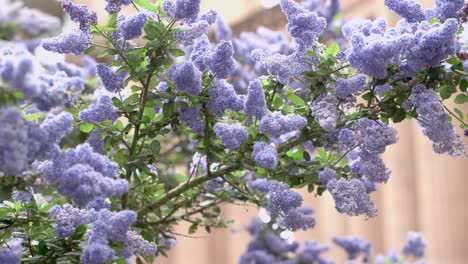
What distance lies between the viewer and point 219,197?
1.92 m

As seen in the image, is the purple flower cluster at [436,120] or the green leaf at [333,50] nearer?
the purple flower cluster at [436,120]

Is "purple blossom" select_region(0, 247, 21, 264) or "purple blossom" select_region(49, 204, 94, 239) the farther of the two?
"purple blossom" select_region(49, 204, 94, 239)

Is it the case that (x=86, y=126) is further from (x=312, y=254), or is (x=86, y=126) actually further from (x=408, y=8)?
(x=312, y=254)

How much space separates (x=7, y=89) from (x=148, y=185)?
27.2 inches

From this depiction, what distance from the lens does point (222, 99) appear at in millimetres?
1473

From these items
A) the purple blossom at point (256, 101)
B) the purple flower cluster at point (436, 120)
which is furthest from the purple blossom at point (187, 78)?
the purple flower cluster at point (436, 120)

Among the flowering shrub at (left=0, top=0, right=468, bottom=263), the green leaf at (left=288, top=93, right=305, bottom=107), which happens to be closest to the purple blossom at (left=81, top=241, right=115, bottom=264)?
the flowering shrub at (left=0, top=0, right=468, bottom=263)

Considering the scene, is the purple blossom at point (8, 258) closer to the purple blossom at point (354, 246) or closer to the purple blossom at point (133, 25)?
the purple blossom at point (133, 25)

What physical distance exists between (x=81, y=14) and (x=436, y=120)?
754mm

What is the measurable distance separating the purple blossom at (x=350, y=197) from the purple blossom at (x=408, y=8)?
0.39 m

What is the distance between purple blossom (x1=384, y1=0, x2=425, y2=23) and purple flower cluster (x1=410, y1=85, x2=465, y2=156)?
195 mm

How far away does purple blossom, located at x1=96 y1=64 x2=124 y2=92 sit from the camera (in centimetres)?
148

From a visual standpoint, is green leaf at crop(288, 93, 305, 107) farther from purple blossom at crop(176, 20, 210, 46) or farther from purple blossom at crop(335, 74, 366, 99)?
purple blossom at crop(176, 20, 210, 46)

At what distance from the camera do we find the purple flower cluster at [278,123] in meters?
1.38
